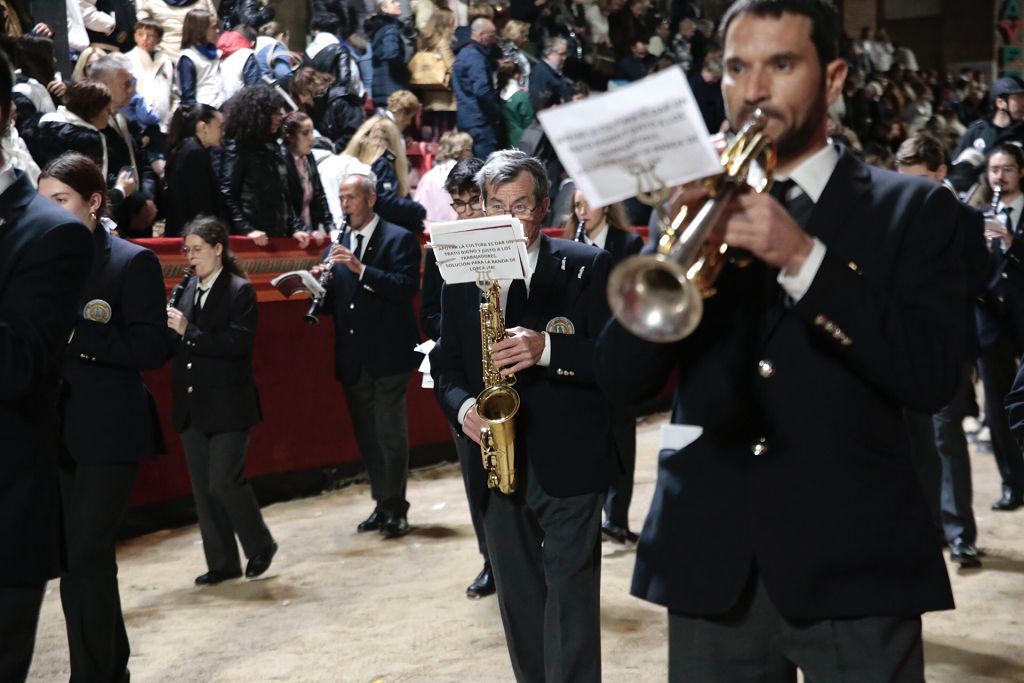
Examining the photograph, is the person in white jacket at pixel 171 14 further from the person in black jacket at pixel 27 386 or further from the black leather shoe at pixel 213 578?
the person in black jacket at pixel 27 386

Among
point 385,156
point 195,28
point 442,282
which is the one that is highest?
point 195,28

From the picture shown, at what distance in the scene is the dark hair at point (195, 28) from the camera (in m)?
9.74

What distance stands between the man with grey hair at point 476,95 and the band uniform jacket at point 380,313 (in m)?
4.35

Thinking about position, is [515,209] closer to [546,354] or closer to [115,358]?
[546,354]

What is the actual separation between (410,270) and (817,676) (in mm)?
5753

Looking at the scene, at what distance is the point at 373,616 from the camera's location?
6.21 m

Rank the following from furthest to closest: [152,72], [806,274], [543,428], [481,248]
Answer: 1. [152,72]
2. [543,428]
3. [481,248]
4. [806,274]

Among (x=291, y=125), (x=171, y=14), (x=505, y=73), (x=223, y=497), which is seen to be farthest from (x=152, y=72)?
(x=505, y=73)

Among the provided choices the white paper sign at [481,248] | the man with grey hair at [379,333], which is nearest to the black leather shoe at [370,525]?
the man with grey hair at [379,333]

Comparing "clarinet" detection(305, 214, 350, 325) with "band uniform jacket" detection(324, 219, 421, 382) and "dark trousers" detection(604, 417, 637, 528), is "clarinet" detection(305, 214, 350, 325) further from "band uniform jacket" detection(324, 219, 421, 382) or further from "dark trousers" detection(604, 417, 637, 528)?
"dark trousers" detection(604, 417, 637, 528)

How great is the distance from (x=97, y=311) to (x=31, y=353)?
6.01 feet

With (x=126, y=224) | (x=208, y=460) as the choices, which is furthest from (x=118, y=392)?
(x=126, y=224)

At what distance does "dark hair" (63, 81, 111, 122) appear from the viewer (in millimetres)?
7590

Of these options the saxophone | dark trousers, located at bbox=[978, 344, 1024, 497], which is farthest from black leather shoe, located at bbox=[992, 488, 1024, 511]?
the saxophone
